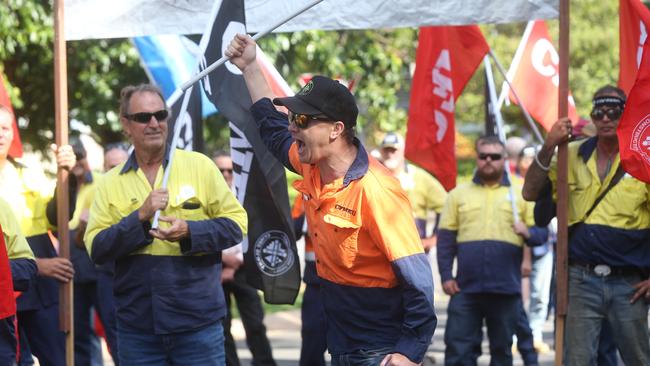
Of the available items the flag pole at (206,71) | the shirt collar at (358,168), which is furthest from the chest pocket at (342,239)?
the flag pole at (206,71)

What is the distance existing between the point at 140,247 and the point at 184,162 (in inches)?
20.8

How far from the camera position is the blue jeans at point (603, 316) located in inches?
288

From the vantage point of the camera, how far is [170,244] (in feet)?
20.4

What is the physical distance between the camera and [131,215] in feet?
20.1

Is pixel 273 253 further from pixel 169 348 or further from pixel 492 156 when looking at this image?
pixel 492 156

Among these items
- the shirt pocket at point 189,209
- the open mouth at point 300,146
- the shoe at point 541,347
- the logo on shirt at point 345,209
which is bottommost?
the shoe at point 541,347

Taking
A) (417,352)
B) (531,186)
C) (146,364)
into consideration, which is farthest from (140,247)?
(531,186)

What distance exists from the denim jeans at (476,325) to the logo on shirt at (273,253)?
8.76ft

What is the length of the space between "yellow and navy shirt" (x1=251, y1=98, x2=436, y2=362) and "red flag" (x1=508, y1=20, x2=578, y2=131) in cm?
521

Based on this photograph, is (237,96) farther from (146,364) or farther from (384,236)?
(384,236)

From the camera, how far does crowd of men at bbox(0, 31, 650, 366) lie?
5215mm

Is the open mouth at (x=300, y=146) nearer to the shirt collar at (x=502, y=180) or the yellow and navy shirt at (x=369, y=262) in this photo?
the yellow and navy shirt at (x=369, y=262)

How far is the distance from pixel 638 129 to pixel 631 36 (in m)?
0.83

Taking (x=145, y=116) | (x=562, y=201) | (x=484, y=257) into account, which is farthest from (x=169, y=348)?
(x=484, y=257)
